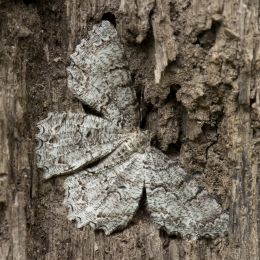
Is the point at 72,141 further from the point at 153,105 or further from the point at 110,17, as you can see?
the point at 110,17

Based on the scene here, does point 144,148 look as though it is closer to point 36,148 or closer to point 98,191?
point 98,191

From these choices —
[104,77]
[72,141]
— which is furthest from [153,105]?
[72,141]

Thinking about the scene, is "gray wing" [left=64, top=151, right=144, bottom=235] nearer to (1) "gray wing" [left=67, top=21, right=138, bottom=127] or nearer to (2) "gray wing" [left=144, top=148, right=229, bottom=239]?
(2) "gray wing" [left=144, top=148, right=229, bottom=239]

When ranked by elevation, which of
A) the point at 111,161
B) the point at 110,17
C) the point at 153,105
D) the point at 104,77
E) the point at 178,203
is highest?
the point at 110,17

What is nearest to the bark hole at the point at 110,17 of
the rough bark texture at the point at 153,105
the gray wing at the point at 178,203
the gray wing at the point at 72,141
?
the rough bark texture at the point at 153,105

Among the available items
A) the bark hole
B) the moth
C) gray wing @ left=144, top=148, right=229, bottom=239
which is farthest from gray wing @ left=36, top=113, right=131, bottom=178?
the bark hole
